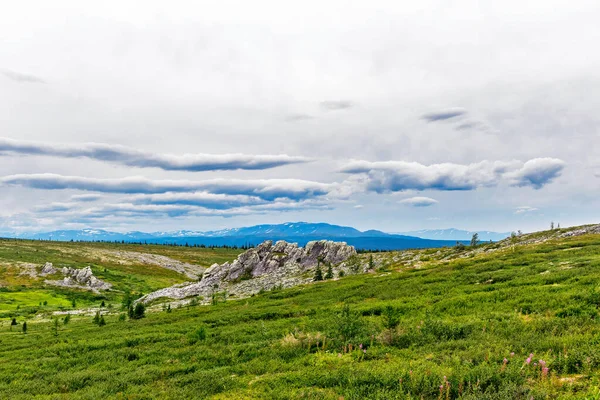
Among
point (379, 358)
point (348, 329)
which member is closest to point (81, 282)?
point (348, 329)

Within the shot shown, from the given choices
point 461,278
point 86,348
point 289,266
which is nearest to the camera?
point 86,348

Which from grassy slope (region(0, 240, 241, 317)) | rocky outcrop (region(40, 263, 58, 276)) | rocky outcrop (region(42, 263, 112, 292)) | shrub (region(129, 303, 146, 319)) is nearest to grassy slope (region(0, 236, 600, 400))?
shrub (region(129, 303, 146, 319))

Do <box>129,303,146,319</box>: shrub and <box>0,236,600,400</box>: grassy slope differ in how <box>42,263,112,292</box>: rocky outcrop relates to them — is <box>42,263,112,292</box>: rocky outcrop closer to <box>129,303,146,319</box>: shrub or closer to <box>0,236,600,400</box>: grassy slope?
<box>129,303,146,319</box>: shrub

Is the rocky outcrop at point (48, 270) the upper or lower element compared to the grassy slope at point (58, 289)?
upper

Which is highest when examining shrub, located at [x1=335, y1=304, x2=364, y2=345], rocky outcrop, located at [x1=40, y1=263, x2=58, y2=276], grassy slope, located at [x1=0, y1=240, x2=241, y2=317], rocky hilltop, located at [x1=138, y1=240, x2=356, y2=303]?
shrub, located at [x1=335, y1=304, x2=364, y2=345]

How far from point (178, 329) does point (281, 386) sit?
22.1 m

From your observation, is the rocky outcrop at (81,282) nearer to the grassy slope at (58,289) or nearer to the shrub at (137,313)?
the grassy slope at (58,289)

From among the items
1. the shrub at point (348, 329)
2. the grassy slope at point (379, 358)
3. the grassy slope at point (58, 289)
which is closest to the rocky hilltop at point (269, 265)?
the grassy slope at point (58, 289)

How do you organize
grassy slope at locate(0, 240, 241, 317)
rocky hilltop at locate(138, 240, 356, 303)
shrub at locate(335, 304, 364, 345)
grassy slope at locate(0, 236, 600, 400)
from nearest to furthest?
grassy slope at locate(0, 236, 600, 400) → shrub at locate(335, 304, 364, 345) → grassy slope at locate(0, 240, 241, 317) → rocky hilltop at locate(138, 240, 356, 303)

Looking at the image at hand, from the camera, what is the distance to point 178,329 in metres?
30.7

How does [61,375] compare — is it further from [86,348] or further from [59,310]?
[59,310]

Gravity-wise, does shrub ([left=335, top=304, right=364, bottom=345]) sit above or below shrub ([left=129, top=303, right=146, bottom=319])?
above

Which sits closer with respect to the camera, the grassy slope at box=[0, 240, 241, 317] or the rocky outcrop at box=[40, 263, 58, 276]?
the grassy slope at box=[0, 240, 241, 317]

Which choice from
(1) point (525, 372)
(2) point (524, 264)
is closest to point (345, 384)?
(1) point (525, 372)
